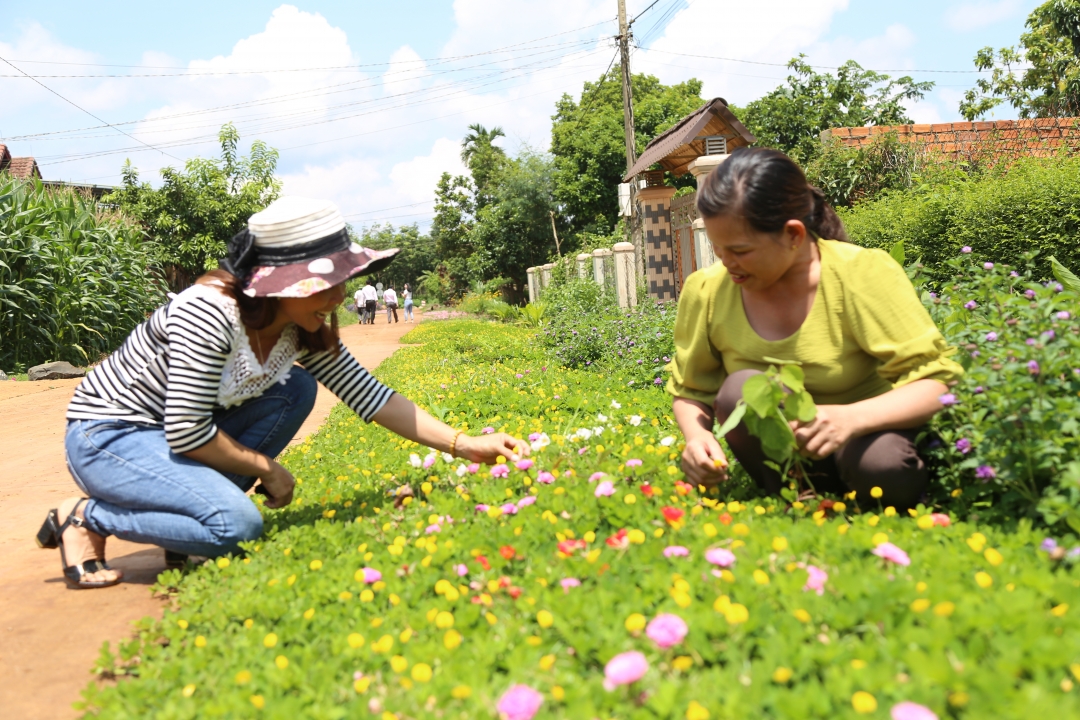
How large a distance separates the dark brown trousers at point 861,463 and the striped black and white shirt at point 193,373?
1.47 m

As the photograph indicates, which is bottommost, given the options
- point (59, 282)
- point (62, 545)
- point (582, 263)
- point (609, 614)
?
point (62, 545)

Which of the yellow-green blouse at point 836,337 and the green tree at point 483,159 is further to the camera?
the green tree at point 483,159

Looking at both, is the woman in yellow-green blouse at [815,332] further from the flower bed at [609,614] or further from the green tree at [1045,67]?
the green tree at [1045,67]

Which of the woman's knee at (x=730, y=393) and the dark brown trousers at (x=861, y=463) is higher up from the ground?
the woman's knee at (x=730, y=393)

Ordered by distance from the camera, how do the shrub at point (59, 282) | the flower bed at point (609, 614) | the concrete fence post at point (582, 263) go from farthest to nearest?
the concrete fence post at point (582, 263)
the shrub at point (59, 282)
the flower bed at point (609, 614)

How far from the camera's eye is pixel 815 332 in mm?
2883

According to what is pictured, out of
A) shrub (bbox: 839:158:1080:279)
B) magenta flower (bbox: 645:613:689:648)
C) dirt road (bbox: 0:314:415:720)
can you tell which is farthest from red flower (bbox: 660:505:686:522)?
shrub (bbox: 839:158:1080:279)

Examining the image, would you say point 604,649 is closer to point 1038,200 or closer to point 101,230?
point 1038,200

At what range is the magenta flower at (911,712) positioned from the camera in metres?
1.42

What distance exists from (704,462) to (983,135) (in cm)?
1331

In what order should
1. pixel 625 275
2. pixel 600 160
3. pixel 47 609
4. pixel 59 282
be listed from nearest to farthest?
pixel 47 609
pixel 59 282
pixel 625 275
pixel 600 160

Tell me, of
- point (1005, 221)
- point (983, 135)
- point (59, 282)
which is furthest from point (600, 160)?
point (1005, 221)

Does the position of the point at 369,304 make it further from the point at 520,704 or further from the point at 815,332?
the point at 520,704

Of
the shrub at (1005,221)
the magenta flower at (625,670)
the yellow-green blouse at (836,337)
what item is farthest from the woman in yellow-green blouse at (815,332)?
the shrub at (1005,221)
